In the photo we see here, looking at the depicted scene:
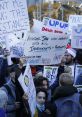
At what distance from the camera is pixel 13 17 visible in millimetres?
11117

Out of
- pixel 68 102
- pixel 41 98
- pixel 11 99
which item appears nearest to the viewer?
pixel 68 102

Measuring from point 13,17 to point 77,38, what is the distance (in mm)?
1313

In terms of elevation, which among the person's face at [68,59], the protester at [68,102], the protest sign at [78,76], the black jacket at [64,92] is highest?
the black jacket at [64,92]

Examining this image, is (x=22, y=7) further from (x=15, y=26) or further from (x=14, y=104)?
(x=14, y=104)

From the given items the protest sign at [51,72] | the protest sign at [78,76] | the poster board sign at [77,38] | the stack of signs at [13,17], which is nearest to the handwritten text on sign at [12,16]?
the stack of signs at [13,17]

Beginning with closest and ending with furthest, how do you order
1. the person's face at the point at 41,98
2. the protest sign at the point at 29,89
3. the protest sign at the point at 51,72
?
1. the protest sign at the point at 29,89
2. the person's face at the point at 41,98
3. the protest sign at the point at 51,72

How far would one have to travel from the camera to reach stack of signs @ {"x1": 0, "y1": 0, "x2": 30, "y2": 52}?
1094 cm

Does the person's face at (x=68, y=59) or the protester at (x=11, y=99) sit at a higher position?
the protester at (x=11, y=99)

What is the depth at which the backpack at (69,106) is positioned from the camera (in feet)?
21.4

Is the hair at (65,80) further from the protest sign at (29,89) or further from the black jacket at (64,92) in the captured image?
the protest sign at (29,89)

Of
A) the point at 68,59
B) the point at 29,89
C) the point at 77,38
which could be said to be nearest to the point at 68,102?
the point at 29,89

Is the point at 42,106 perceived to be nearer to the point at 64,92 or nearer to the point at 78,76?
the point at 64,92

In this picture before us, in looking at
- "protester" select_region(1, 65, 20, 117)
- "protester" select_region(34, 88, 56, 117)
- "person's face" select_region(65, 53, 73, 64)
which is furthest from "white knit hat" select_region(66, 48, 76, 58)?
"protester" select_region(34, 88, 56, 117)

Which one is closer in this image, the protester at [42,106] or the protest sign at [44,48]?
the protester at [42,106]
